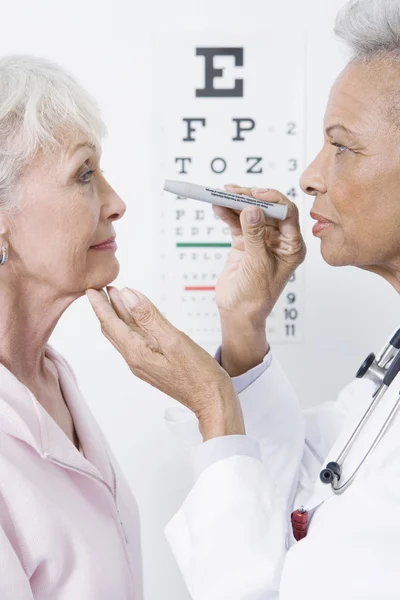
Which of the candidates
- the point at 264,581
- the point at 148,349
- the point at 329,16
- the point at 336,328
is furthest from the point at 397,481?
the point at 329,16

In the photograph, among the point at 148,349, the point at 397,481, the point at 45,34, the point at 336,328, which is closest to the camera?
the point at 397,481

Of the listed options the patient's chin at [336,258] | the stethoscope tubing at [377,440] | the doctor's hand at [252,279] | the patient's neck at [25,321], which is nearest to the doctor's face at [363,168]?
the patient's chin at [336,258]

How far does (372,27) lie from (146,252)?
85 cm

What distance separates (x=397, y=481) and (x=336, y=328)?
91 centimetres

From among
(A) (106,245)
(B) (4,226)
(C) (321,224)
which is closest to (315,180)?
(C) (321,224)

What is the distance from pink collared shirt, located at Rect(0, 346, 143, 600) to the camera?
3.16 ft

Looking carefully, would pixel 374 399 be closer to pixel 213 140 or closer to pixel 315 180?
pixel 315 180

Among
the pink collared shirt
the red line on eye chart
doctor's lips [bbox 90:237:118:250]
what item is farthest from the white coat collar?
the red line on eye chart

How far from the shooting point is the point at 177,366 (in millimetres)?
Answer: 1064

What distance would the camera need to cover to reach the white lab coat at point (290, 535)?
89 centimetres

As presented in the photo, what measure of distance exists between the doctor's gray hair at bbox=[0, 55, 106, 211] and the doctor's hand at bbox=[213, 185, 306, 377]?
0.33 metres

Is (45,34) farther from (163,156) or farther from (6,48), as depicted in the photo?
(163,156)

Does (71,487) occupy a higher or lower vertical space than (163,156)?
lower

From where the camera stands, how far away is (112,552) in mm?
1094
